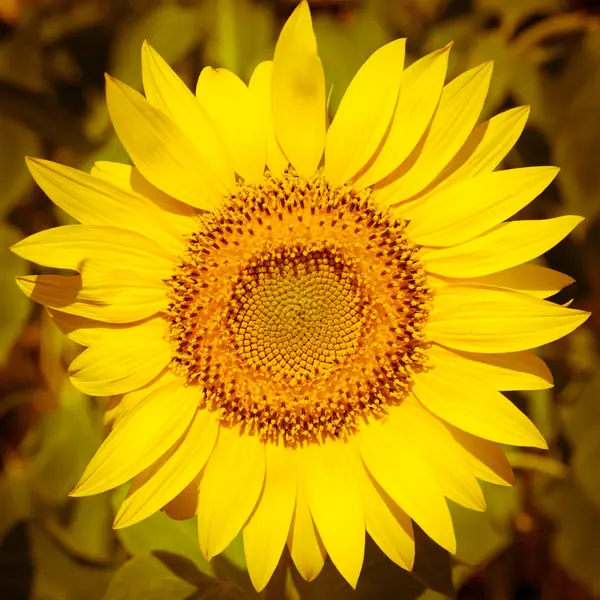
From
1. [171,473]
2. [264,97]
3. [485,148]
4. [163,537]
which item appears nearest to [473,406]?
[485,148]

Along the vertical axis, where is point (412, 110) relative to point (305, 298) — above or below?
above

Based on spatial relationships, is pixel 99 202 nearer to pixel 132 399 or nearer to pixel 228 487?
pixel 132 399

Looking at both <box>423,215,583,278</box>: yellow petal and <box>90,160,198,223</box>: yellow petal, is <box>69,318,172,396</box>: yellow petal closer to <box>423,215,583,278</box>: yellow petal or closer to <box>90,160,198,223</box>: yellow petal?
<box>90,160,198,223</box>: yellow petal

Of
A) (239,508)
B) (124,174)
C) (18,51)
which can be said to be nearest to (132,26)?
(18,51)

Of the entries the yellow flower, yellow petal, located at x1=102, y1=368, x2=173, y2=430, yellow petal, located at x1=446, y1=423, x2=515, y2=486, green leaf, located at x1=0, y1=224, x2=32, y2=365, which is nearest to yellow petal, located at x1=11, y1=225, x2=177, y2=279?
the yellow flower

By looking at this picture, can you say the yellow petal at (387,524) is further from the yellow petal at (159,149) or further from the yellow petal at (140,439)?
the yellow petal at (159,149)

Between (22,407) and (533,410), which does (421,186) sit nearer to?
(533,410)

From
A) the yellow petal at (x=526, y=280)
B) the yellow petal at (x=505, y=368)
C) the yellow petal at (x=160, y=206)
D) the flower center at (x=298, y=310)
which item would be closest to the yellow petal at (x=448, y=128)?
the flower center at (x=298, y=310)
